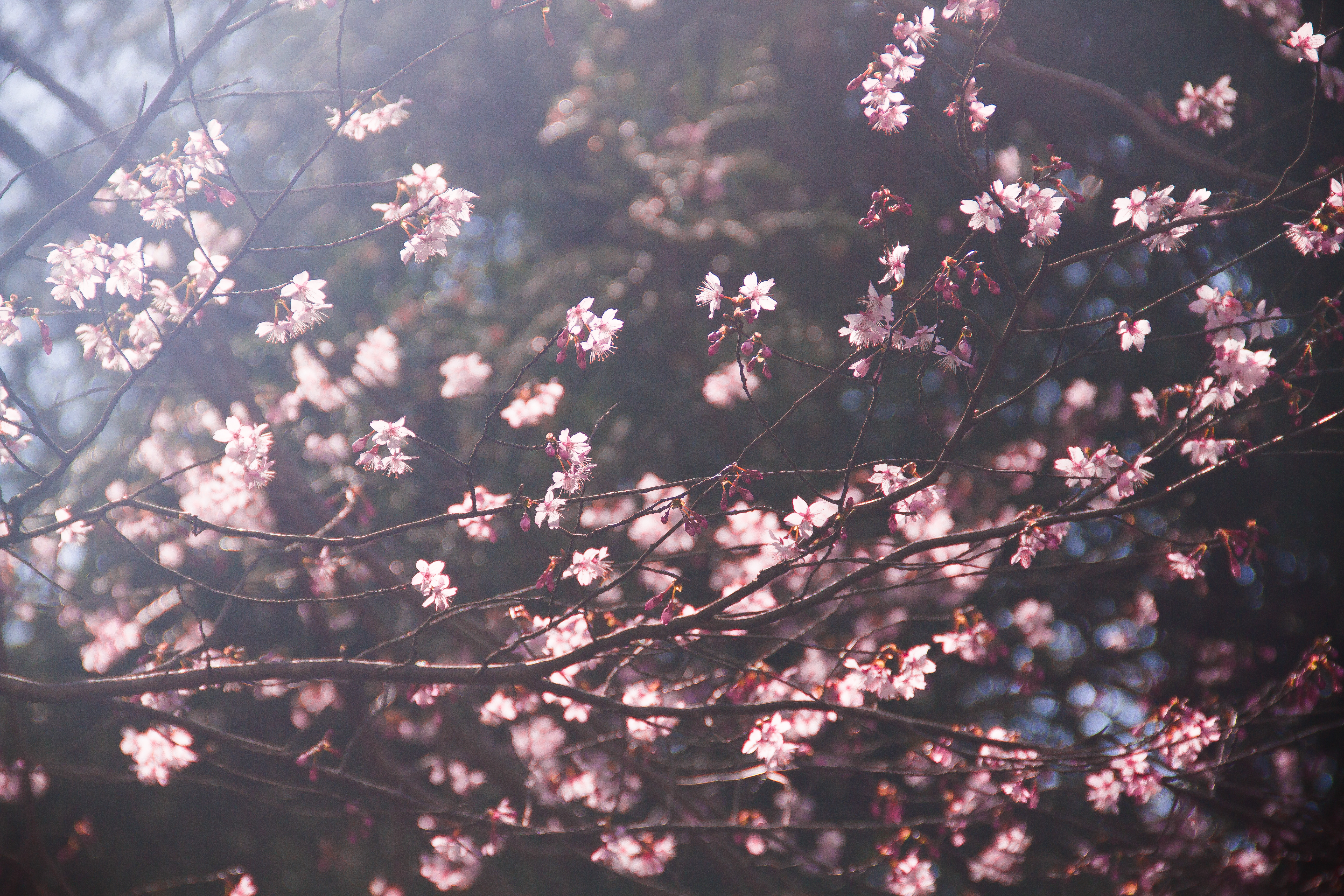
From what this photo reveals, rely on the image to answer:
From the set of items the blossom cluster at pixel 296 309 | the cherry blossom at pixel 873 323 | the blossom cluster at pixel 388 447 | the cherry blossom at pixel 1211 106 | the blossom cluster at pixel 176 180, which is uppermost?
the cherry blossom at pixel 1211 106

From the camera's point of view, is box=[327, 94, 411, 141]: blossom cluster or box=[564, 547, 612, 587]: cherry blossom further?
box=[327, 94, 411, 141]: blossom cluster

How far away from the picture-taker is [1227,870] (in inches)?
156

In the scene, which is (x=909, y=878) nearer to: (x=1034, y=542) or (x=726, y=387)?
(x=1034, y=542)

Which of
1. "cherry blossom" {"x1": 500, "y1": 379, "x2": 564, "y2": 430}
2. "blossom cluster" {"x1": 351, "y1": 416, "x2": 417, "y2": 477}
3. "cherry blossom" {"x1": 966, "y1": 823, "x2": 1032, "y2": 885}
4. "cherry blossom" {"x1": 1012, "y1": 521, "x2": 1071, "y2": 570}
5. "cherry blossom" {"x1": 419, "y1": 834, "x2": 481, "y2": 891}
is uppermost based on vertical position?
"cherry blossom" {"x1": 500, "y1": 379, "x2": 564, "y2": 430}

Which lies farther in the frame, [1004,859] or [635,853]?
[1004,859]

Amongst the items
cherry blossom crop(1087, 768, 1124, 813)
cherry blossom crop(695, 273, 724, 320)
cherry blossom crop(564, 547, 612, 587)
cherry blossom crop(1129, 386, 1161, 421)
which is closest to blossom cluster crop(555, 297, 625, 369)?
cherry blossom crop(695, 273, 724, 320)

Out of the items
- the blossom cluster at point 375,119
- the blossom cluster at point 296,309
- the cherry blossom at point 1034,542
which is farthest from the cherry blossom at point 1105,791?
the blossom cluster at point 375,119

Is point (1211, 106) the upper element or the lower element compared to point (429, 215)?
upper

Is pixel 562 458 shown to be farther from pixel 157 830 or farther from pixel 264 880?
pixel 157 830

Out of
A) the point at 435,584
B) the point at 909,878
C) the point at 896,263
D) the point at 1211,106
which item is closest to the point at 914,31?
the point at 896,263

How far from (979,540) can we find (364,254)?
5.79 m

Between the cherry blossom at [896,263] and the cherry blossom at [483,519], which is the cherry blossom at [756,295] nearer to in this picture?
the cherry blossom at [896,263]

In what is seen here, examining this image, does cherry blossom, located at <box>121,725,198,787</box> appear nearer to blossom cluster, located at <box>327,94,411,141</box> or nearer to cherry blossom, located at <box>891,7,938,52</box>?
blossom cluster, located at <box>327,94,411,141</box>

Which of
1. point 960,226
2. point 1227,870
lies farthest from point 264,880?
point 960,226
